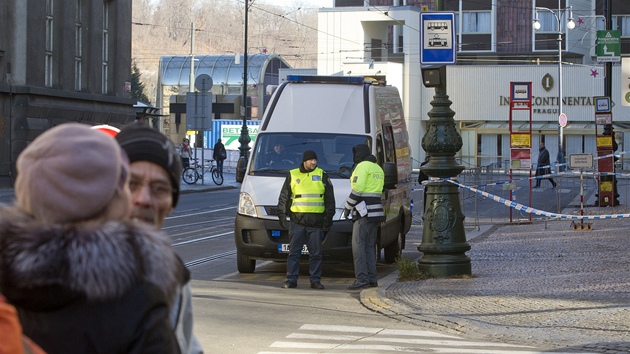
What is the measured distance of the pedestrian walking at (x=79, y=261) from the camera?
2244 mm

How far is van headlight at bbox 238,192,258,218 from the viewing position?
47.3 feet

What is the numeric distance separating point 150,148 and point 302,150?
12.3 m

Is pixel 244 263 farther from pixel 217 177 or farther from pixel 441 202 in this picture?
pixel 217 177

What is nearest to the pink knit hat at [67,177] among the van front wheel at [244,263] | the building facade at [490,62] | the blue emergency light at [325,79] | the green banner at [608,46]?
the van front wheel at [244,263]

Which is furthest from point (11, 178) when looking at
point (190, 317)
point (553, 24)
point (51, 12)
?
point (553, 24)

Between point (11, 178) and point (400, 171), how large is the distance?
19825 mm

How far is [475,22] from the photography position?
234ft

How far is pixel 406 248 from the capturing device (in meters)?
19.3

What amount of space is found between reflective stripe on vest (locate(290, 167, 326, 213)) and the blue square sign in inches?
98.5

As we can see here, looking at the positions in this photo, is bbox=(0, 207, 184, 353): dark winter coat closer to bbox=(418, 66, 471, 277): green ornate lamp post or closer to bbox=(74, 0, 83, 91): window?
bbox=(418, 66, 471, 277): green ornate lamp post

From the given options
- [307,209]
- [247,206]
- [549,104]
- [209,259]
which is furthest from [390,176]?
[549,104]

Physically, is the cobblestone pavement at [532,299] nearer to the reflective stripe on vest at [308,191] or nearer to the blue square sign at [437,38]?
the reflective stripe on vest at [308,191]

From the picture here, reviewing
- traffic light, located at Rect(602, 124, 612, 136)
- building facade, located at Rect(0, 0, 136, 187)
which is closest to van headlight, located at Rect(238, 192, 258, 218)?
traffic light, located at Rect(602, 124, 612, 136)

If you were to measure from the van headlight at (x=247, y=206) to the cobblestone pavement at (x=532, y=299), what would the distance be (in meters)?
1.99
